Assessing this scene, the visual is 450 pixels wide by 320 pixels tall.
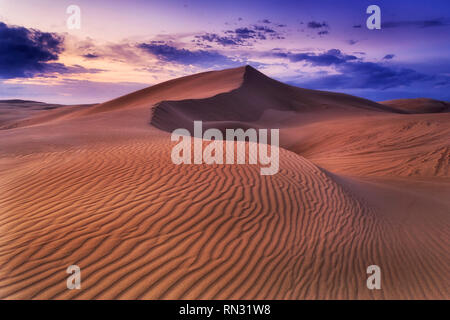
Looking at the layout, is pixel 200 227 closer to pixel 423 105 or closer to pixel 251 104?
pixel 251 104

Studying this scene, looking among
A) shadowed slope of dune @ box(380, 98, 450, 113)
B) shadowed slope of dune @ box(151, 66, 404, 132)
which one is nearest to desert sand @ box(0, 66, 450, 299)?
shadowed slope of dune @ box(151, 66, 404, 132)

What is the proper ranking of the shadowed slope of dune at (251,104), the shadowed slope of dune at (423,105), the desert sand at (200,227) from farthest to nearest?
the shadowed slope of dune at (423,105), the shadowed slope of dune at (251,104), the desert sand at (200,227)

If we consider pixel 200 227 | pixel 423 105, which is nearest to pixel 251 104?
pixel 200 227

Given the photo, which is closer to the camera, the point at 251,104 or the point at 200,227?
the point at 200,227

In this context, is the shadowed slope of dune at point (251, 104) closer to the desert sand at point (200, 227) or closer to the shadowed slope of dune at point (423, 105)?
the desert sand at point (200, 227)

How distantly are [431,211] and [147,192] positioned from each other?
6.89 m

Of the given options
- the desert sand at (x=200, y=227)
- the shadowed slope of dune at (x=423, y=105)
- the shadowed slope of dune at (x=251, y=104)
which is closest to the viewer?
the desert sand at (x=200, y=227)

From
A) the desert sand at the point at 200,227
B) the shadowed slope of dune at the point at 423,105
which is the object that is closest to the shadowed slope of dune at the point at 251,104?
the desert sand at the point at 200,227

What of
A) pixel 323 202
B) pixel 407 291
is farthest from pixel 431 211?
pixel 407 291

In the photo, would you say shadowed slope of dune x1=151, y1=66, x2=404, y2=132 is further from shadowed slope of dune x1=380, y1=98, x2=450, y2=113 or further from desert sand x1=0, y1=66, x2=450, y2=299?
shadowed slope of dune x1=380, y1=98, x2=450, y2=113

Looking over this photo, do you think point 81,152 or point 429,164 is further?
point 429,164

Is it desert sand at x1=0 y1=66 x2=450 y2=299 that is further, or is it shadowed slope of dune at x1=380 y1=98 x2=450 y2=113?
shadowed slope of dune at x1=380 y1=98 x2=450 y2=113
